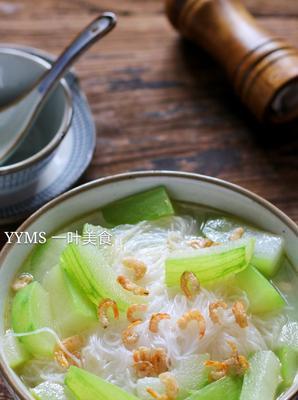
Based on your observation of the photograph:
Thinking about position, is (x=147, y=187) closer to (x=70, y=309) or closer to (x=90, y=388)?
(x=70, y=309)

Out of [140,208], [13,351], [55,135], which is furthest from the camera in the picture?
[55,135]

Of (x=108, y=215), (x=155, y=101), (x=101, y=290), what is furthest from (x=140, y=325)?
(x=155, y=101)

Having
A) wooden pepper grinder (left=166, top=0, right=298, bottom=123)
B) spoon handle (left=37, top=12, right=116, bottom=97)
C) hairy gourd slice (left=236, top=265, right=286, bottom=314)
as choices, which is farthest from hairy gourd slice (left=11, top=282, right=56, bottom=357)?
wooden pepper grinder (left=166, top=0, right=298, bottom=123)

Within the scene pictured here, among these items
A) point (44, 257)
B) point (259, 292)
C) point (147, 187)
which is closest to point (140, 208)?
point (147, 187)

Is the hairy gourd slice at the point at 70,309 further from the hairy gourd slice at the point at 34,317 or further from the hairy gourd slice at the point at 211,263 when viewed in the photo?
the hairy gourd slice at the point at 211,263

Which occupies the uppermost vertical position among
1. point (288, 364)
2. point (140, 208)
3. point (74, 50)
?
point (74, 50)

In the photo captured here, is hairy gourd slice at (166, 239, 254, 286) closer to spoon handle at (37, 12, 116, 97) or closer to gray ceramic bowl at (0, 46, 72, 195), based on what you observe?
gray ceramic bowl at (0, 46, 72, 195)

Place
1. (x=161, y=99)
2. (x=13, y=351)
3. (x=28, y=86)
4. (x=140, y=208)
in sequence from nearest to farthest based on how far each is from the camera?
1. (x=13, y=351)
2. (x=140, y=208)
3. (x=28, y=86)
4. (x=161, y=99)
